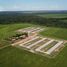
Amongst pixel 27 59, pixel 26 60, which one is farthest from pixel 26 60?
pixel 27 59

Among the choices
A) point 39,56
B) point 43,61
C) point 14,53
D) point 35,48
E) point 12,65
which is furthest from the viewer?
point 35,48

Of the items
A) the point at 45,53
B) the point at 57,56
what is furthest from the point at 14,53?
the point at 57,56

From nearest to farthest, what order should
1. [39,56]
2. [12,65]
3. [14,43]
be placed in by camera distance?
[12,65] → [39,56] → [14,43]

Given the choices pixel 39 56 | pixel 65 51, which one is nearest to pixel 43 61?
pixel 39 56

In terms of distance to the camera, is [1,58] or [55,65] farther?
[1,58]

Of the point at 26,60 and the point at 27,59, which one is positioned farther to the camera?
the point at 27,59

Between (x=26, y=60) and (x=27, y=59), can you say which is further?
(x=27, y=59)

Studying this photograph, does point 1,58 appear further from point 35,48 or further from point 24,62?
point 35,48

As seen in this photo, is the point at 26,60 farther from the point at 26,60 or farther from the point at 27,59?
the point at 27,59

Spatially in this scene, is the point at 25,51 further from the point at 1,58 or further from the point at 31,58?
the point at 1,58
